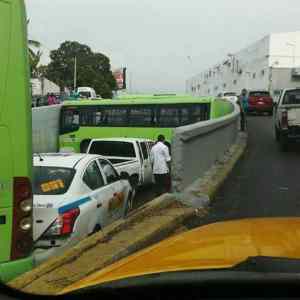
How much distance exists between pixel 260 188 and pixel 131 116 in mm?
14944

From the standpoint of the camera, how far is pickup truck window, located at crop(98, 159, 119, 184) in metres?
9.53

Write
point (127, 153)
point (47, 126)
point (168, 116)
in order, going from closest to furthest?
point (127, 153)
point (47, 126)
point (168, 116)

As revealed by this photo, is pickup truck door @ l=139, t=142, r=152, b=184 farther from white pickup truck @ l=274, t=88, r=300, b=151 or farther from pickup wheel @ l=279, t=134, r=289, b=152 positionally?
pickup wheel @ l=279, t=134, r=289, b=152

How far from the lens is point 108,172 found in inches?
383

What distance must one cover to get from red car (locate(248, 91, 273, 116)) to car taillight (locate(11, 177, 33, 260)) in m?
39.6

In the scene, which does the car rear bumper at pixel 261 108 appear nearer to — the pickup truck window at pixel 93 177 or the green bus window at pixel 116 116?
the green bus window at pixel 116 116

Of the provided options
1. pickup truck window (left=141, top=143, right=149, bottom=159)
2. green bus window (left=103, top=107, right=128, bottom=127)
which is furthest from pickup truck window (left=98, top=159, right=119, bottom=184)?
green bus window (left=103, top=107, right=128, bottom=127)

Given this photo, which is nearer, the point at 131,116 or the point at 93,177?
the point at 93,177

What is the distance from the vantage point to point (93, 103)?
28.5m

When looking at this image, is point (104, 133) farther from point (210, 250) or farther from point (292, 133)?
point (210, 250)

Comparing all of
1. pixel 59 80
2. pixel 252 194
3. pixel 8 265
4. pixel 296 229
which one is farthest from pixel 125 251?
pixel 59 80

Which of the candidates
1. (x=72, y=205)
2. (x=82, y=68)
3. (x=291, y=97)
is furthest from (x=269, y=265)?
(x=82, y=68)

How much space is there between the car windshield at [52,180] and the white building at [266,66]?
52.5 m

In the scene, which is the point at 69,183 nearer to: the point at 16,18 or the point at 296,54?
the point at 16,18
